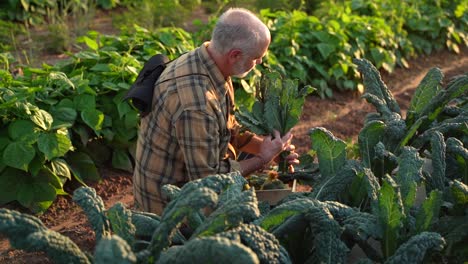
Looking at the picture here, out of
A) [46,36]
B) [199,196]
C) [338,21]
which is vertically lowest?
[46,36]

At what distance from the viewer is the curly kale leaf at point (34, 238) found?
6.56ft

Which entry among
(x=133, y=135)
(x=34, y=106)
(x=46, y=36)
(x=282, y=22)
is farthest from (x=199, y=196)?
(x=46, y=36)

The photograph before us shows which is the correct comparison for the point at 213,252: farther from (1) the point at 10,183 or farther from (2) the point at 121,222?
(1) the point at 10,183

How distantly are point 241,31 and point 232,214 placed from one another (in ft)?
4.35

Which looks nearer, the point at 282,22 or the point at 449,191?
the point at 449,191

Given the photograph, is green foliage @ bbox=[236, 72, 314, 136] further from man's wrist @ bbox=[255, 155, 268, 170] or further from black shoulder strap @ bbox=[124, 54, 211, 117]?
black shoulder strap @ bbox=[124, 54, 211, 117]

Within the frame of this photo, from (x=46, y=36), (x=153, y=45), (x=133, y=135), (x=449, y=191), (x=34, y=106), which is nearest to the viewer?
(x=449, y=191)

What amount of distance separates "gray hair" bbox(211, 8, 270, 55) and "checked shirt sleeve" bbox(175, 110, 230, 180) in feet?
1.10

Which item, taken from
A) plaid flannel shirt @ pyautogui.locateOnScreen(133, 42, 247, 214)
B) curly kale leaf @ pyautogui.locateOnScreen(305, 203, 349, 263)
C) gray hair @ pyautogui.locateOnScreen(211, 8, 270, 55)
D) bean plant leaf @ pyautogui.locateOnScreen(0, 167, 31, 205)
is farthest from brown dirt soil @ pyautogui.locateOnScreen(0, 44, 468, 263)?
curly kale leaf @ pyautogui.locateOnScreen(305, 203, 349, 263)

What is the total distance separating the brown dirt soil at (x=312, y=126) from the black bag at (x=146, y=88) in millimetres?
1348

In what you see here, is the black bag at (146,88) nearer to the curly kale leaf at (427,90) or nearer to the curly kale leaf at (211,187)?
the curly kale leaf at (211,187)

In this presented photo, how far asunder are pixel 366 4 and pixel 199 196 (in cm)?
652

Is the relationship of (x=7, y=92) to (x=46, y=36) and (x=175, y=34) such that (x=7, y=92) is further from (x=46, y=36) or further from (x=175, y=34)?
(x=46, y=36)

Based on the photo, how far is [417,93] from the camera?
3.70 metres
